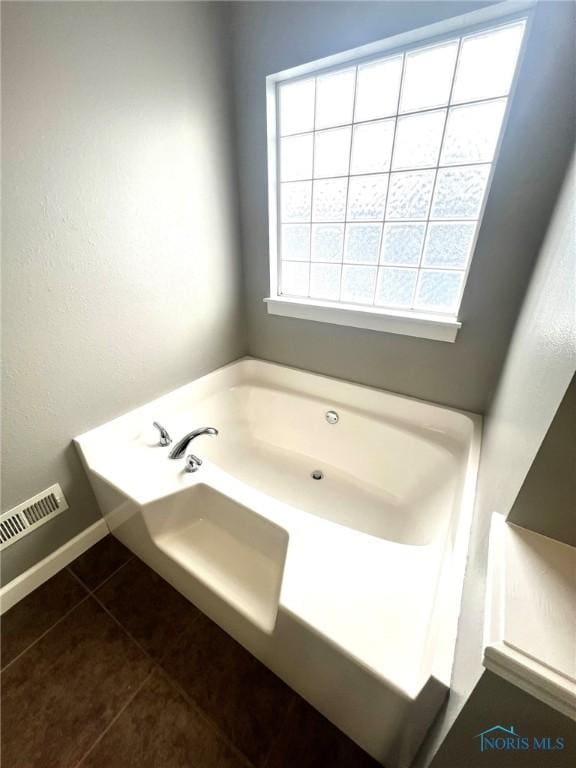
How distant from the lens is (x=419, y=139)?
1.27m

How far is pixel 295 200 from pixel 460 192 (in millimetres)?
820

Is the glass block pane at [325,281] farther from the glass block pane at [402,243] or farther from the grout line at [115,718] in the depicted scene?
the grout line at [115,718]

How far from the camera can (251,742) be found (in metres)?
0.88

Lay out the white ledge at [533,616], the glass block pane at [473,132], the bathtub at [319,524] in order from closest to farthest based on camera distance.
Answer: the white ledge at [533,616], the bathtub at [319,524], the glass block pane at [473,132]

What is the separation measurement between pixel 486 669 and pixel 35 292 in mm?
1494

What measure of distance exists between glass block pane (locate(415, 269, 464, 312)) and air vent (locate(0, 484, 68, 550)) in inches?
73.1

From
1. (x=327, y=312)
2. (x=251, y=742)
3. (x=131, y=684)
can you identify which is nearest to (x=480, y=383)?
(x=327, y=312)

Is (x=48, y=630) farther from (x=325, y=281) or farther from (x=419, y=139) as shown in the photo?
(x=419, y=139)

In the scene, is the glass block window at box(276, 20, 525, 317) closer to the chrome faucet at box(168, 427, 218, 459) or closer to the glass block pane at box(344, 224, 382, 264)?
the glass block pane at box(344, 224, 382, 264)

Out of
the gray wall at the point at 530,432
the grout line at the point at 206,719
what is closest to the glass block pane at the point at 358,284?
the gray wall at the point at 530,432

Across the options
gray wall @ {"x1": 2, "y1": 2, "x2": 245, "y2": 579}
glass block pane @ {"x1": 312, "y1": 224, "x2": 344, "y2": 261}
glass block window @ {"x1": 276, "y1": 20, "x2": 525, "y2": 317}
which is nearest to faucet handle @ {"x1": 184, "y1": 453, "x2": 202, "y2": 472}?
gray wall @ {"x1": 2, "y1": 2, "x2": 245, "y2": 579}

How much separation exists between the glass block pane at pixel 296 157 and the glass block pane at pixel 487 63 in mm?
664

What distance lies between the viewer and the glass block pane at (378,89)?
1.24 m

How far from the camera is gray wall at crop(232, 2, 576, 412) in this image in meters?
0.98
